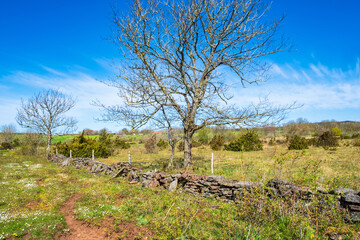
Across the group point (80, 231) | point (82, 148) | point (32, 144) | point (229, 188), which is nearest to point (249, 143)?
point (229, 188)

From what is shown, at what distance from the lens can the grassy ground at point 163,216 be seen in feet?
13.6

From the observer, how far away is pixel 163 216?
17.6 ft

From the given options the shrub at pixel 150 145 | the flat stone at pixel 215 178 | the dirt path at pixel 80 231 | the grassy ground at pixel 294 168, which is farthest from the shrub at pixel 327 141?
the dirt path at pixel 80 231

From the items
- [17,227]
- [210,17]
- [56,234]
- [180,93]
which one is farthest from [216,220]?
[210,17]

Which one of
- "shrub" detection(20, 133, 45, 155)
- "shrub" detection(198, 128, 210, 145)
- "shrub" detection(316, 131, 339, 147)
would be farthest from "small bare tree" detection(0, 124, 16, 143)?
"shrub" detection(316, 131, 339, 147)

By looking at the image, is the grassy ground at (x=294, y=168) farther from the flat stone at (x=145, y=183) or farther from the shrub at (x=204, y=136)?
the shrub at (x=204, y=136)

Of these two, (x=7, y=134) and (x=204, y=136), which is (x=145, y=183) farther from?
(x=7, y=134)

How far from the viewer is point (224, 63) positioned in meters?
12.2

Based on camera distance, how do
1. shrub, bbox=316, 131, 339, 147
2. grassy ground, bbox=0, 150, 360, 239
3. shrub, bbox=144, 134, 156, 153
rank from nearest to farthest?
1. grassy ground, bbox=0, 150, 360, 239
2. shrub, bbox=316, 131, 339, 147
3. shrub, bbox=144, 134, 156, 153

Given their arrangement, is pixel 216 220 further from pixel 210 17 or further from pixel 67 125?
pixel 67 125

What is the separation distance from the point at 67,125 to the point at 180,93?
19.6 meters

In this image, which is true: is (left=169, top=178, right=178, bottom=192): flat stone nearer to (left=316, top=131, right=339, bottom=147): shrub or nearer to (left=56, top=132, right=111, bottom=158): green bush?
(left=56, top=132, right=111, bottom=158): green bush

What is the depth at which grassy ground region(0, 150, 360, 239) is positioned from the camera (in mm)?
4133

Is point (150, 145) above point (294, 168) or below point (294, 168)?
above
